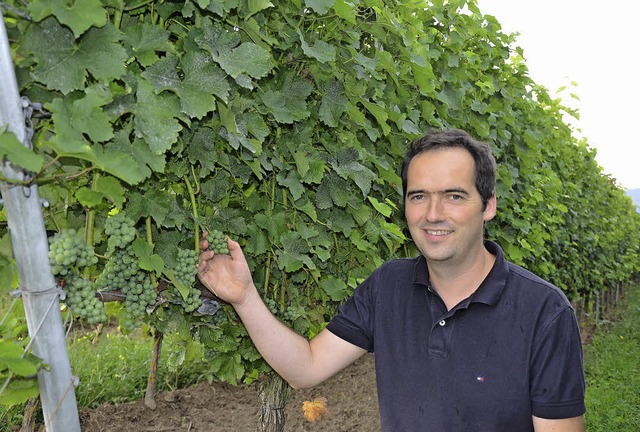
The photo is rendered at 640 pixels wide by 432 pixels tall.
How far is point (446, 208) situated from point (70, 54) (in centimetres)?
146

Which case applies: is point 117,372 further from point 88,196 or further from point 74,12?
point 74,12

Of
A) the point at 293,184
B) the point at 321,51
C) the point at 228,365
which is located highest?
the point at 321,51

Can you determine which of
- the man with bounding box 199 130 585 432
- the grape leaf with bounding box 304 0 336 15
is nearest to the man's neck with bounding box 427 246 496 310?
the man with bounding box 199 130 585 432

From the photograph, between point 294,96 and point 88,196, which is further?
point 294,96

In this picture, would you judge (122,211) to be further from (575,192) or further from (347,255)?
(575,192)

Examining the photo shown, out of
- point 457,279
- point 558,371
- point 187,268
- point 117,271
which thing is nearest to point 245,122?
point 187,268

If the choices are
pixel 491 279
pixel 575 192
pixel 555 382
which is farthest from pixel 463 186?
pixel 575 192

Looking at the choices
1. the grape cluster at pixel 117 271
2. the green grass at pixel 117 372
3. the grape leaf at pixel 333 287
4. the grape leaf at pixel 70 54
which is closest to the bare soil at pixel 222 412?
the green grass at pixel 117 372

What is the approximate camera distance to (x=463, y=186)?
2510 millimetres

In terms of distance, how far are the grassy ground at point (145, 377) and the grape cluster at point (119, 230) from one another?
2.09 m

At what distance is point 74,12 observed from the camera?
1.54 meters

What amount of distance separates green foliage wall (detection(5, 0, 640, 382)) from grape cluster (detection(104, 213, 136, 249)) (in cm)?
8

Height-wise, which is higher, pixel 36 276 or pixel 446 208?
pixel 446 208

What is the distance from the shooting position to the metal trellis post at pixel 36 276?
147 cm
